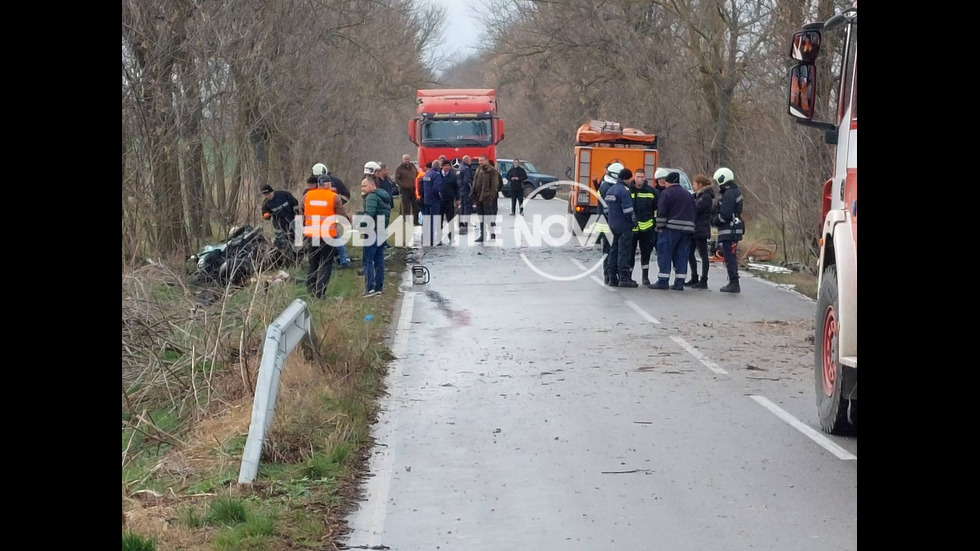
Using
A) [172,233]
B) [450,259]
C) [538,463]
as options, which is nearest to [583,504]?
[538,463]

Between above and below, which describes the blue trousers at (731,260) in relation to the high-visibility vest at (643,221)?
below

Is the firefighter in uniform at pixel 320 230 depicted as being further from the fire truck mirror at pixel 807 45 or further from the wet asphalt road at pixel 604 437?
the fire truck mirror at pixel 807 45

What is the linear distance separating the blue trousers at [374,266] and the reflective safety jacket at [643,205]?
4.05 m

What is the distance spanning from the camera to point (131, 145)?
14.3 metres

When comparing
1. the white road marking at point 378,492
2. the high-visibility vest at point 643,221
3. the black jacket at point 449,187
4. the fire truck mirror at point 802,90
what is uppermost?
the fire truck mirror at point 802,90

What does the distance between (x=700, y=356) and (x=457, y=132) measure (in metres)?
26.0

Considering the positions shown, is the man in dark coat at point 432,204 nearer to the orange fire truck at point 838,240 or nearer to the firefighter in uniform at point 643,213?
the firefighter in uniform at point 643,213

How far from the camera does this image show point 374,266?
16953 millimetres

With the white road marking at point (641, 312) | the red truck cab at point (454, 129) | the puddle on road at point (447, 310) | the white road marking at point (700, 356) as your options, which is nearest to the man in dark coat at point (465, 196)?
the red truck cab at point (454, 129)

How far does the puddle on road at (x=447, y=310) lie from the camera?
577 inches

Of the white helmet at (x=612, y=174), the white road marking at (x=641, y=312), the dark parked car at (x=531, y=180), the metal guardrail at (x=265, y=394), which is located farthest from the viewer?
the dark parked car at (x=531, y=180)

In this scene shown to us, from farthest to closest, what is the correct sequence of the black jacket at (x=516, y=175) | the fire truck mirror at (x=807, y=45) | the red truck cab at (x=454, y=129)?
the red truck cab at (x=454, y=129) < the black jacket at (x=516, y=175) < the fire truck mirror at (x=807, y=45)

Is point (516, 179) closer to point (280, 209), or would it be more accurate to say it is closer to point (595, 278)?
point (595, 278)

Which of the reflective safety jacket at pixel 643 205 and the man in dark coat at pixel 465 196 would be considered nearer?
the reflective safety jacket at pixel 643 205
